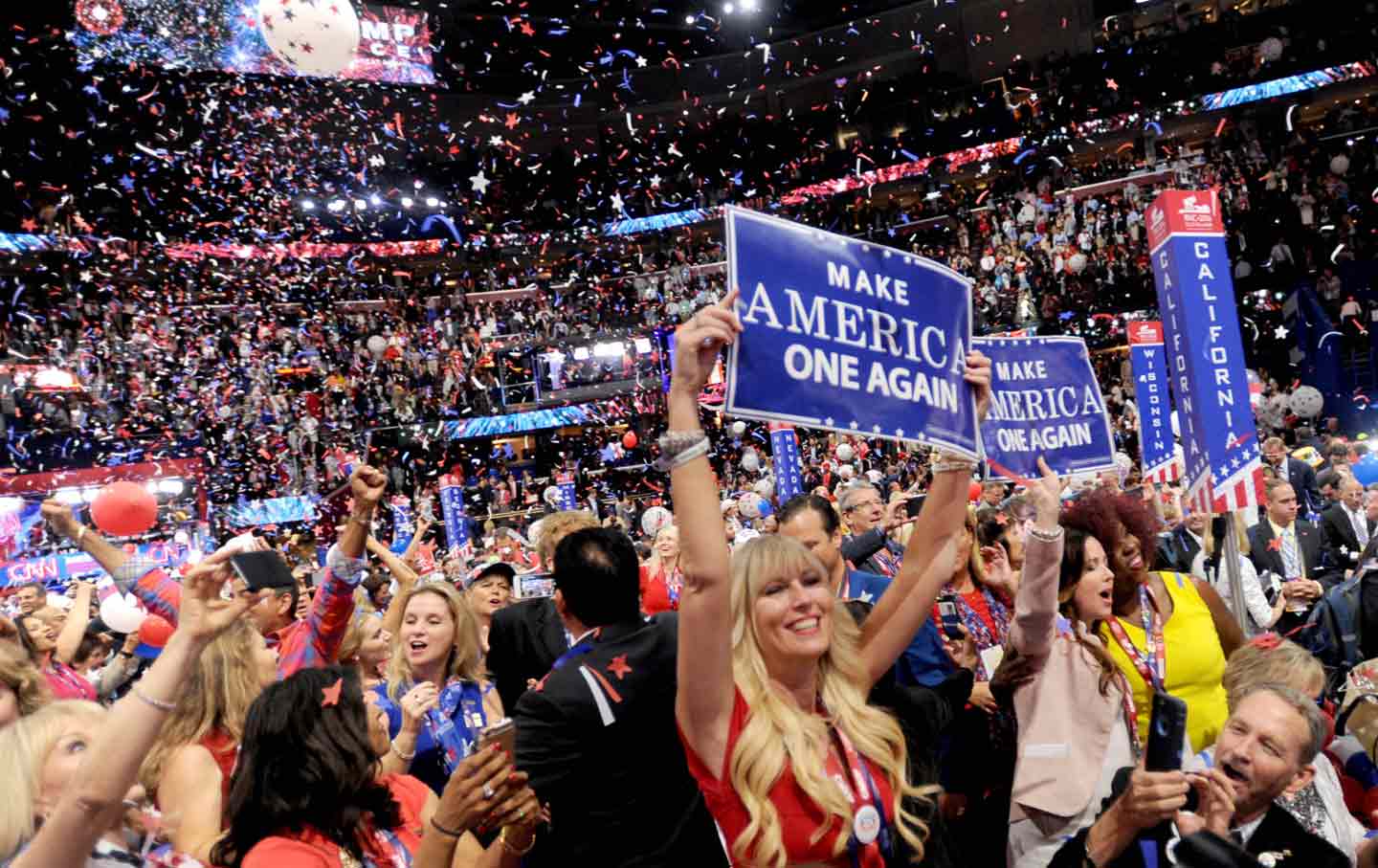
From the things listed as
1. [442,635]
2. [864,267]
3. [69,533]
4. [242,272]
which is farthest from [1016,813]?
[242,272]

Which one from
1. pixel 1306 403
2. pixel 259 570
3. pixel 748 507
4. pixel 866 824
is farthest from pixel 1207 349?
pixel 1306 403

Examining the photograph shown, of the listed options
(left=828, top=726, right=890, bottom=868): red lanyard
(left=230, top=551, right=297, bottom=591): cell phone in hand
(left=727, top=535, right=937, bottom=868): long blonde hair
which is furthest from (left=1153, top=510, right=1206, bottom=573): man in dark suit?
(left=230, top=551, right=297, bottom=591): cell phone in hand

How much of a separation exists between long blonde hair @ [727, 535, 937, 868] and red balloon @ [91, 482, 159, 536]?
4388 millimetres

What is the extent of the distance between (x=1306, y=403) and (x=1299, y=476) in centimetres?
944

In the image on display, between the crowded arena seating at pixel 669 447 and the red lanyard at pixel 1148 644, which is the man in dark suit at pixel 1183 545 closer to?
the crowded arena seating at pixel 669 447

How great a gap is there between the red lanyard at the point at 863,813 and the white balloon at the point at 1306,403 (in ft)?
59.8

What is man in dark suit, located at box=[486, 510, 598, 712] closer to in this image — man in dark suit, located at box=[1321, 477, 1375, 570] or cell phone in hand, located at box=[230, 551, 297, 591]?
cell phone in hand, located at box=[230, 551, 297, 591]

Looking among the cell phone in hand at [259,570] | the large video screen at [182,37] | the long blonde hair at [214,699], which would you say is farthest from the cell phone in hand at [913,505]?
the large video screen at [182,37]

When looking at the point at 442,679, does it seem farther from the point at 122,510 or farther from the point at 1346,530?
the point at 1346,530

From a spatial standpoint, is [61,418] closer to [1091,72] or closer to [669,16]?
[669,16]

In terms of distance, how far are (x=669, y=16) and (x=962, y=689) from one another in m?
32.7

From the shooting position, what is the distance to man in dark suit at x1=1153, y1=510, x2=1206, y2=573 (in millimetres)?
6340

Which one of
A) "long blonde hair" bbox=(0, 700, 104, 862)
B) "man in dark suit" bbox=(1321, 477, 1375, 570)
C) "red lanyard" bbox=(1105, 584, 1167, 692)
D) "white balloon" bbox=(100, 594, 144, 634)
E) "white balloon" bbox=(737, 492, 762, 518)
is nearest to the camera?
"long blonde hair" bbox=(0, 700, 104, 862)

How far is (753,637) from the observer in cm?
221
